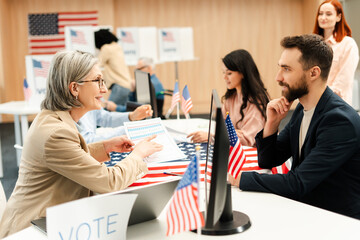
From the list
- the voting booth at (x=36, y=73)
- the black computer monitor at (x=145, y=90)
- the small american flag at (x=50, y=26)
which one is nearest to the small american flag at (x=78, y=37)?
the voting booth at (x=36, y=73)

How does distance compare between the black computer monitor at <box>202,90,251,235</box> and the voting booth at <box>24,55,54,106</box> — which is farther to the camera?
the voting booth at <box>24,55,54,106</box>

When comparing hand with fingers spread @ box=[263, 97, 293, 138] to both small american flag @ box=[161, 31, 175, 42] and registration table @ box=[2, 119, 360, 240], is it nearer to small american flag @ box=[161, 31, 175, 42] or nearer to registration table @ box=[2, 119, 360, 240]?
registration table @ box=[2, 119, 360, 240]

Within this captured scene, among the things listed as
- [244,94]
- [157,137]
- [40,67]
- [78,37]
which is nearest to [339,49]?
[244,94]

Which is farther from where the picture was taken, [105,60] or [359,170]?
[105,60]

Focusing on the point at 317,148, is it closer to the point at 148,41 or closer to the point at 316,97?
the point at 316,97

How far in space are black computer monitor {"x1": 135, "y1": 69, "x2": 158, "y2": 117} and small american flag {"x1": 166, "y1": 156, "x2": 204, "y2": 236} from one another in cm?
230

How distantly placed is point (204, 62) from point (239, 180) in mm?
8142

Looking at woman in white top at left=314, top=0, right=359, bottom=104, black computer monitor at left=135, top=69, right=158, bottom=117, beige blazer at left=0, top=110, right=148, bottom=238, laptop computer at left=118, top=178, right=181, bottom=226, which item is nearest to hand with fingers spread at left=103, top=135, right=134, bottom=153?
beige blazer at left=0, top=110, right=148, bottom=238

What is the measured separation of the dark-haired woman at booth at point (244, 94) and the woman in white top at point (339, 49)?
0.74 m

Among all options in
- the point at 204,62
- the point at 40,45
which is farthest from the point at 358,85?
the point at 40,45

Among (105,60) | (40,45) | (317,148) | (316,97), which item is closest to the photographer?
(317,148)

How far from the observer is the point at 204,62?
9859 millimetres

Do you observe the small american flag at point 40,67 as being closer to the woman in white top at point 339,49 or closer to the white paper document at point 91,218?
the woman in white top at point 339,49

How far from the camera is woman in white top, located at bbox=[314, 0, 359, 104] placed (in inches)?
145
